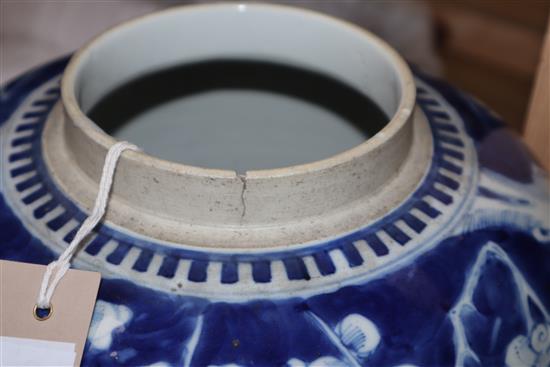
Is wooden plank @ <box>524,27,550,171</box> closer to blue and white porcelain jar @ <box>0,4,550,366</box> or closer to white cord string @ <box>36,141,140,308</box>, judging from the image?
blue and white porcelain jar @ <box>0,4,550,366</box>

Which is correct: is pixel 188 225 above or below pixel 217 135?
above

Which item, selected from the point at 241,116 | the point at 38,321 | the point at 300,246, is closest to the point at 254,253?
the point at 300,246

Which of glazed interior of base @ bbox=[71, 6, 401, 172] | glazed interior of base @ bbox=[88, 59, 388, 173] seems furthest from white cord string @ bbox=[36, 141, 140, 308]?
glazed interior of base @ bbox=[88, 59, 388, 173]

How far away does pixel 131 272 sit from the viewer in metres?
0.55

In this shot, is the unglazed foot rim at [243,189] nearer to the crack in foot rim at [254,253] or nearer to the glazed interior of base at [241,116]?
the crack in foot rim at [254,253]

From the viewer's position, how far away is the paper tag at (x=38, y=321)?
53 cm

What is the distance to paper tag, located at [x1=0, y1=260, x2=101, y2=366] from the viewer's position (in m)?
0.53

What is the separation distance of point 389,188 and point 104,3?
1.25 m

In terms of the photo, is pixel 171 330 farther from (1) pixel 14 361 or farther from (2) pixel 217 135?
(2) pixel 217 135

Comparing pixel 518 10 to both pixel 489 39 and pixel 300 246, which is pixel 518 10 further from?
pixel 300 246

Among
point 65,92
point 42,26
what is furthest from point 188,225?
point 42,26

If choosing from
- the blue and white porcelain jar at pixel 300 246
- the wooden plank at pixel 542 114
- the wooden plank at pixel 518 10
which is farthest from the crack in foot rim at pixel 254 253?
the wooden plank at pixel 518 10

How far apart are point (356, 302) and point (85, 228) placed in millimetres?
197

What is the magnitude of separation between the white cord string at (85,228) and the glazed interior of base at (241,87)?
12 cm
